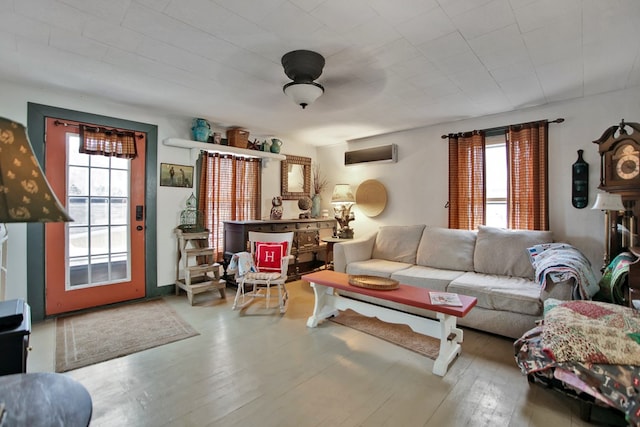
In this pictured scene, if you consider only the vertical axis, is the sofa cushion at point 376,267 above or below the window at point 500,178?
below

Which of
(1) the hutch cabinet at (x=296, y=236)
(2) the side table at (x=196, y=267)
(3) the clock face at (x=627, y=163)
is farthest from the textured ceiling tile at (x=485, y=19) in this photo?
(2) the side table at (x=196, y=267)

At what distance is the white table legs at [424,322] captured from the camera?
7.04 ft

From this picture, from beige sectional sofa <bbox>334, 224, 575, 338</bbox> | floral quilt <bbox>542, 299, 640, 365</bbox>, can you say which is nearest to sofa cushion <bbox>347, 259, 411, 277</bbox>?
beige sectional sofa <bbox>334, 224, 575, 338</bbox>

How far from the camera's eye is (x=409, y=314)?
2.43 m

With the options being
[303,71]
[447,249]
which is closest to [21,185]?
[303,71]

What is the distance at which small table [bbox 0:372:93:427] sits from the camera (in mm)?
785

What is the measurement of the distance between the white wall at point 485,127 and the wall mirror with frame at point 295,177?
0.41 m

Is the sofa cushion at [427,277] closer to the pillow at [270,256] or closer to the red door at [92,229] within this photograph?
the pillow at [270,256]

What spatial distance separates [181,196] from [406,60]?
10.3 feet

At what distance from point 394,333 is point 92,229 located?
11.2 ft

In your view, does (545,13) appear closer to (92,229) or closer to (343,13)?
(343,13)

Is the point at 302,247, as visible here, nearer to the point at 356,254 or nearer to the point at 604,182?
the point at 356,254

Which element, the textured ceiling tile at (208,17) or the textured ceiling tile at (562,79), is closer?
the textured ceiling tile at (208,17)

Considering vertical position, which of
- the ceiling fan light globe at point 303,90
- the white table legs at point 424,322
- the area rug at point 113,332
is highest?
the ceiling fan light globe at point 303,90
